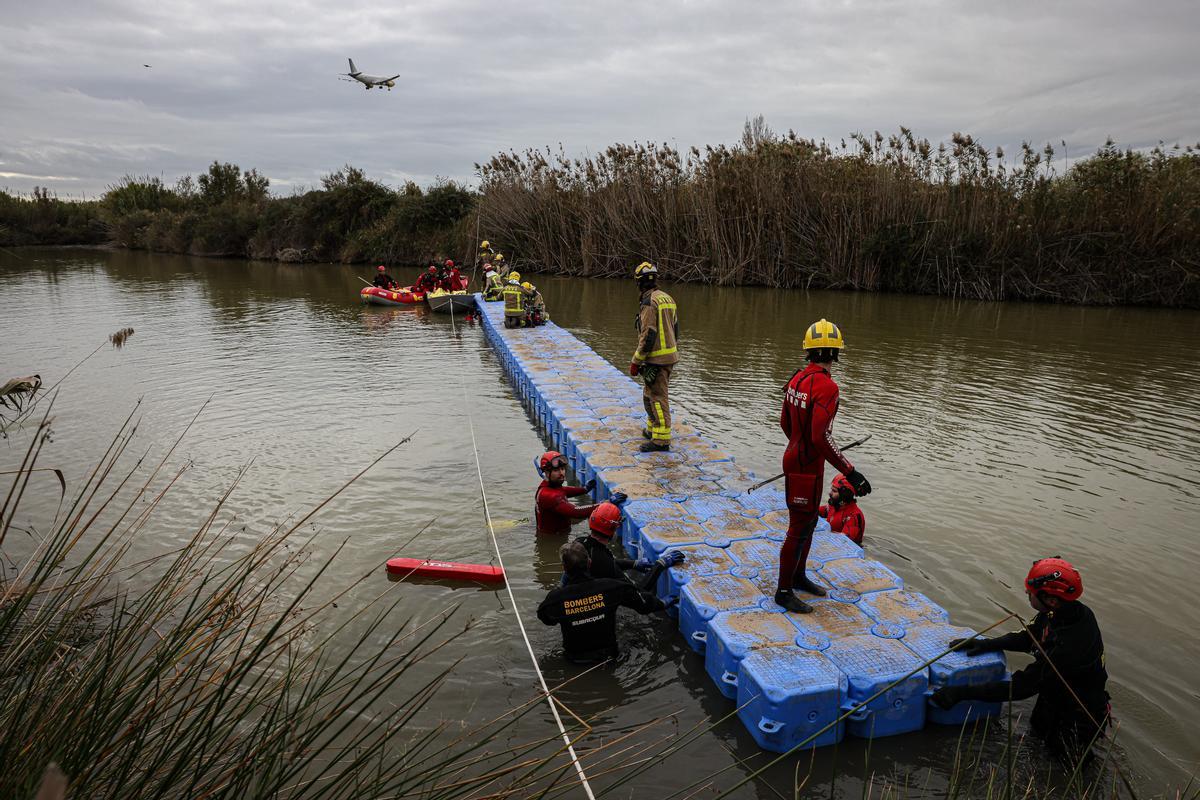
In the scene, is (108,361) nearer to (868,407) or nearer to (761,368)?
(761,368)

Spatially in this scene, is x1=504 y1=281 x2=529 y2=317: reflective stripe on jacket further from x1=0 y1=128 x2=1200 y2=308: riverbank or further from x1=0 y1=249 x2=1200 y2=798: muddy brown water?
x1=0 y1=128 x2=1200 y2=308: riverbank

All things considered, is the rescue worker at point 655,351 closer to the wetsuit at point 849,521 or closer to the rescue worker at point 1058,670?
the wetsuit at point 849,521

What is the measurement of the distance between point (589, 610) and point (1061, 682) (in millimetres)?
2698

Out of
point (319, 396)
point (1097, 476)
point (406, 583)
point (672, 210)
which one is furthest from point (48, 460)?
point (672, 210)

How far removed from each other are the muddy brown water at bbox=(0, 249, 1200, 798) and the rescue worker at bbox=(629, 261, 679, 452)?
1681 mm

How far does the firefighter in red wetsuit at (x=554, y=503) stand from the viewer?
6715mm

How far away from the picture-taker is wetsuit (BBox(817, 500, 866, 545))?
20.4 feet

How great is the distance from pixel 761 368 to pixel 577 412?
230 inches

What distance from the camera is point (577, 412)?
946cm

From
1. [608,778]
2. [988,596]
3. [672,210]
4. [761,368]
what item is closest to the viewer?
[608,778]

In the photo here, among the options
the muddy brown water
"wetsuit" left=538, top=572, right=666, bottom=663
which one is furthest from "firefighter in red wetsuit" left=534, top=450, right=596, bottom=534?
"wetsuit" left=538, top=572, right=666, bottom=663

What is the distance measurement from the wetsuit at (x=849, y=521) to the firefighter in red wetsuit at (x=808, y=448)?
156 centimetres

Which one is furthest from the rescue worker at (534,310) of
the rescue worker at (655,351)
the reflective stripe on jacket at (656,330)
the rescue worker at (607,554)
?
the rescue worker at (607,554)

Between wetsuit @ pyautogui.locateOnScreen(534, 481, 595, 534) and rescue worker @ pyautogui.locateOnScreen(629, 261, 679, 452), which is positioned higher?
rescue worker @ pyautogui.locateOnScreen(629, 261, 679, 452)
